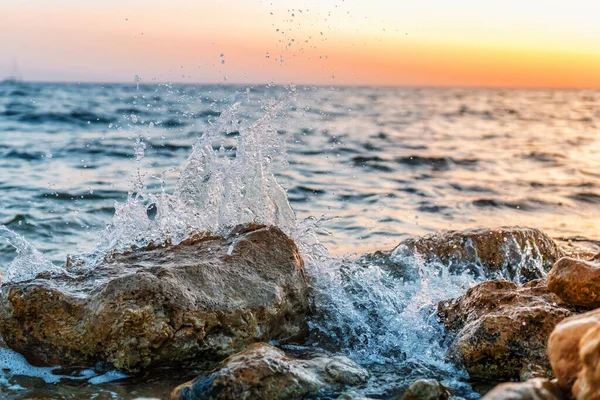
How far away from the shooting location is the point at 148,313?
3.75m

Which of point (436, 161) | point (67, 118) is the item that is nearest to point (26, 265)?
point (436, 161)

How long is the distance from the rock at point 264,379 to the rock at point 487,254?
220cm

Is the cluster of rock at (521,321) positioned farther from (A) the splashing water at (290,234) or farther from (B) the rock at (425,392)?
(B) the rock at (425,392)

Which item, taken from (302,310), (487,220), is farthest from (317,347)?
(487,220)

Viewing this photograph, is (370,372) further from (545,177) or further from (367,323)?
(545,177)

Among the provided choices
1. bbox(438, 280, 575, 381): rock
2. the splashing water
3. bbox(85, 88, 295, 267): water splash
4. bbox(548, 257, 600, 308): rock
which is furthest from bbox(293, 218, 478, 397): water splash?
bbox(548, 257, 600, 308): rock

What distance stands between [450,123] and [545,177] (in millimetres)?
12208

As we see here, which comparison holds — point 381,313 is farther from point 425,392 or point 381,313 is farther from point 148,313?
point 148,313

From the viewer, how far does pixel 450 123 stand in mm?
23766

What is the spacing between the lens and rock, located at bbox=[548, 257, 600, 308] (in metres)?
3.70

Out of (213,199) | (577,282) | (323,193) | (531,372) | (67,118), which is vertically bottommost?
(323,193)

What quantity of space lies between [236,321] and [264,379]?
2.58 ft

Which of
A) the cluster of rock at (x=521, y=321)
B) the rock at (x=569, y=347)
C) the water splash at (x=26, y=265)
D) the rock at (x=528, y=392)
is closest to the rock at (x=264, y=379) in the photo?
the cluster of rock at (x=521, y=321)

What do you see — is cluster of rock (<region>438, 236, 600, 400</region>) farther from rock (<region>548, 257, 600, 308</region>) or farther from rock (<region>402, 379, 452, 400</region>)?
rock (<region>402, 379, 452, 400</region>)
